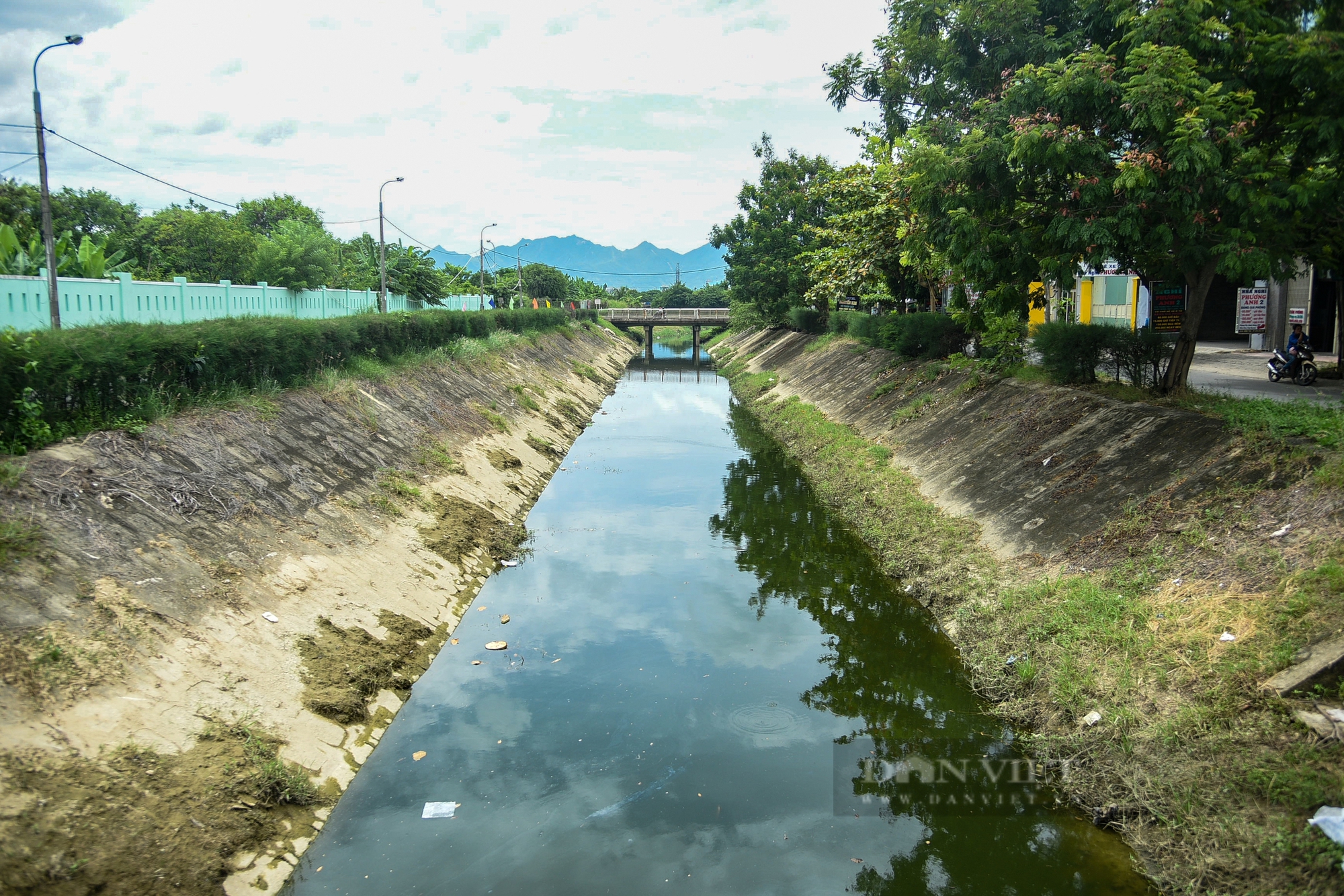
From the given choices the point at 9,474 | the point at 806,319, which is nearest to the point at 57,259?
the point at 9,474

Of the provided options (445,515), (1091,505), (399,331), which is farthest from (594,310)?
(1091,505)

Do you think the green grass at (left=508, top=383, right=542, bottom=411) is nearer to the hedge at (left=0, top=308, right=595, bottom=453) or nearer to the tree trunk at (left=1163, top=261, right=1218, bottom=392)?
the hedge at (left=0, top=308, right=595, bottom=453)

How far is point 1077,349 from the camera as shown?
16.8m

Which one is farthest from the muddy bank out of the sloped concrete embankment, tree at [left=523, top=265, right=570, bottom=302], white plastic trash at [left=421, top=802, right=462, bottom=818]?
tree at [left=523, top=265, right=570, bottom=302]

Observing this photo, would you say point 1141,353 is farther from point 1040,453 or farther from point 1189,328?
point 1040,453

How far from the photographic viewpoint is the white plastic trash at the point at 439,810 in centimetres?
796

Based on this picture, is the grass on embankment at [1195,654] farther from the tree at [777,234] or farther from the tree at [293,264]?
the tree at [777,234]

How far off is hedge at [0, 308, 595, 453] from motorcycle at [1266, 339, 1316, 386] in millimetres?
19863

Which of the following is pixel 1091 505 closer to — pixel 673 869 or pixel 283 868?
pixel 673 869

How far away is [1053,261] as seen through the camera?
12.9 meters

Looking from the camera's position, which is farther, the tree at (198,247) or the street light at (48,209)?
the tree at (198,247)

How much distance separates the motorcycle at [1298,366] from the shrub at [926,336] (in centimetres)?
793

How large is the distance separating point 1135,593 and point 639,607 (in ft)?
23.0

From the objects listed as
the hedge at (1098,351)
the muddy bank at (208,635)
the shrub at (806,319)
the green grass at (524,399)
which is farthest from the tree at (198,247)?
the hedge at (1098,351)
